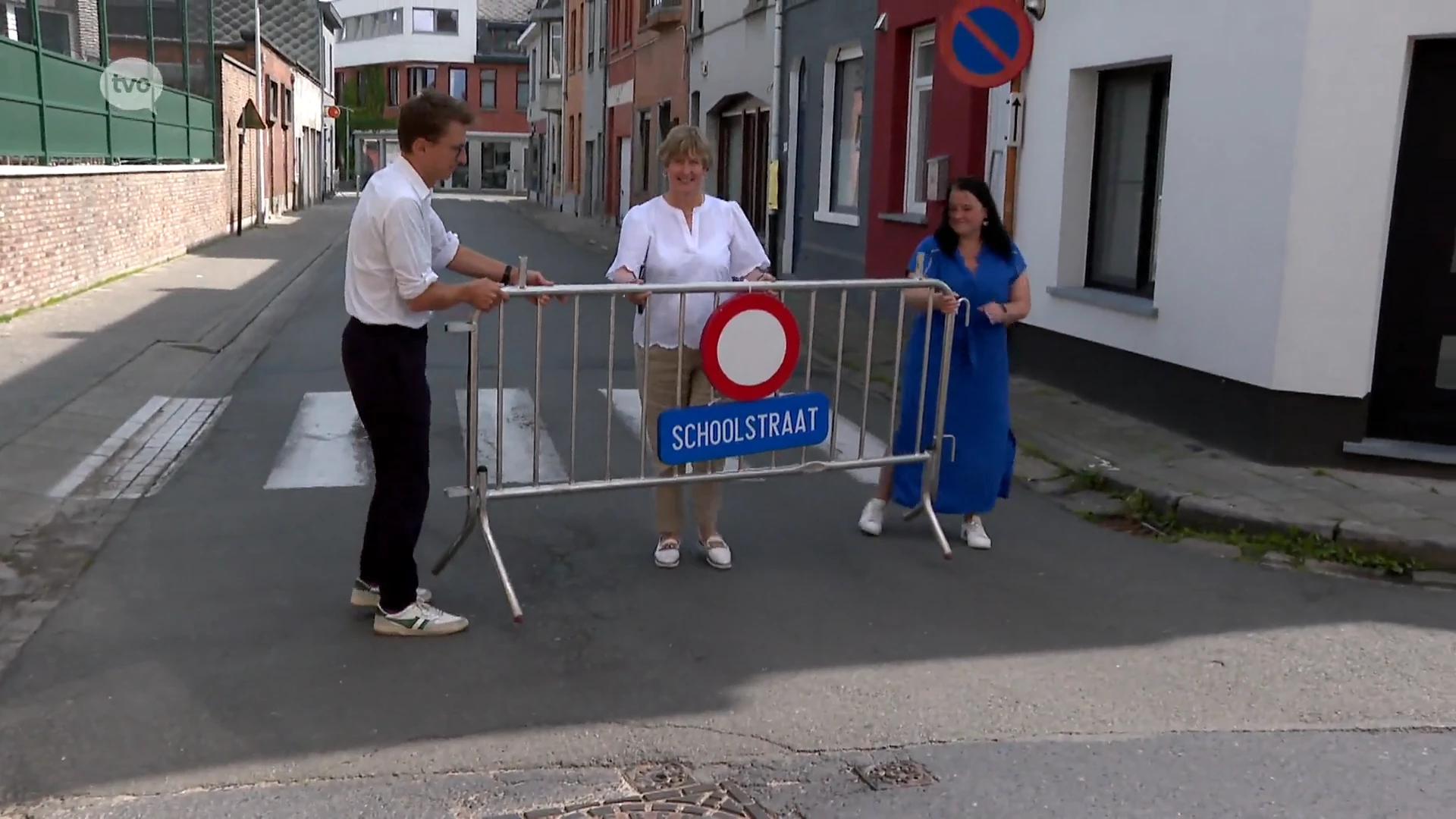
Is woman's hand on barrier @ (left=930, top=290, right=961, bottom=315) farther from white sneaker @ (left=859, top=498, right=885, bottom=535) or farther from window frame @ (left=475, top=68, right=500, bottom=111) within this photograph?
window frame @ (left=475, top=68, right=500, bottom=111)

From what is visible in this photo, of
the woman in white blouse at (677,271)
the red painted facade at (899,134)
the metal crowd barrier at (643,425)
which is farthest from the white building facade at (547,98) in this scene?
the woman in white blouse at (677,271)

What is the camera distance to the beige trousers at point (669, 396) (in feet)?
19.6

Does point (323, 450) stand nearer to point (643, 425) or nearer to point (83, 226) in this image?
point (643, 425)

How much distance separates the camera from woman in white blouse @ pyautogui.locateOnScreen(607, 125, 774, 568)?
5.82 m

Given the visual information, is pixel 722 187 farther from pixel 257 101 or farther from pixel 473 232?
pixel 257 101

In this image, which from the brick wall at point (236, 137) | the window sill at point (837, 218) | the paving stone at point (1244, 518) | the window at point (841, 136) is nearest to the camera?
the paving stone at point (1244, 518)

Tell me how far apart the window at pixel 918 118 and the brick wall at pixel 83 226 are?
28.9ft

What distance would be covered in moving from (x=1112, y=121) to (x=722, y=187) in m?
14.2

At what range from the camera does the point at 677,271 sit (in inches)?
233

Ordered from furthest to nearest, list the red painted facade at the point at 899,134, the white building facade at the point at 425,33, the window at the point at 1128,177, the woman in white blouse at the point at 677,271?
the white building facade at the point at 425,33 → the red painted facade at the point at 899,134 → the window at the point at 1128,177 → the woman in white blouse at the point at 677,271

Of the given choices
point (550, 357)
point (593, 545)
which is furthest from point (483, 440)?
point (550, 357)

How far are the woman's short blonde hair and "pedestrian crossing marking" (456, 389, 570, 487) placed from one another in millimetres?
1773

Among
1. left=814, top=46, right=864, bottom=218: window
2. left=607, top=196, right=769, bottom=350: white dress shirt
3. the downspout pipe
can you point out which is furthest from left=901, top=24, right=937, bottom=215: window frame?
left=607, top=196, right=769, bottom=350: white dress shirt

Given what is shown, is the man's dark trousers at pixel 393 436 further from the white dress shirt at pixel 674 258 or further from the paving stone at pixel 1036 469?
the paving stone at pixel 1036 469
